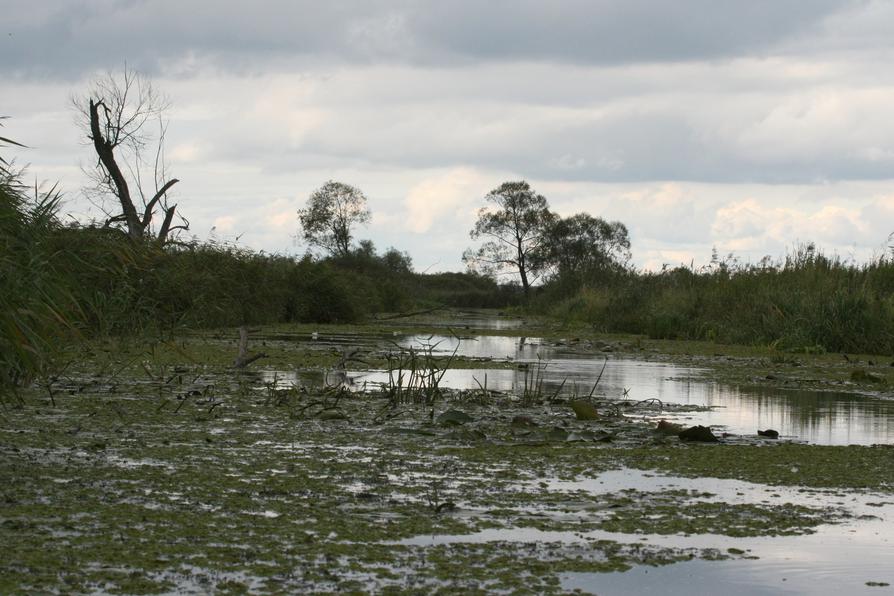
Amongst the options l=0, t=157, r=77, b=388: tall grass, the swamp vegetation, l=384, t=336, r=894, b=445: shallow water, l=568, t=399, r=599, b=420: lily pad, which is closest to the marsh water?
l=384, t=336, r=894, b=445: shallow water

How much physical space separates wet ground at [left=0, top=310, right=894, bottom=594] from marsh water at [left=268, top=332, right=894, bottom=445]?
0.10 metres

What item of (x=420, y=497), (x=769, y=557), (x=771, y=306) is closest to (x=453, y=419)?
(x=420, y=497)

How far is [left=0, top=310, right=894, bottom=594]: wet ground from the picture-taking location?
392 cm

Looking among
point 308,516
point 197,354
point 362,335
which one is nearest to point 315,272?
point 362,335

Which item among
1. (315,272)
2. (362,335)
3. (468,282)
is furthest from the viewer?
(468,282)

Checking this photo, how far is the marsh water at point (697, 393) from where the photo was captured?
848 cm

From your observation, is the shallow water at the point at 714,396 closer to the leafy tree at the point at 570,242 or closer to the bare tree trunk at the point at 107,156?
the bare tree trunk at the point at 107,156

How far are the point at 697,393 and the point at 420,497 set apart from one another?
650 centimetres

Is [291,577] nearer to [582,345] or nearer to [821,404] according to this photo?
[821,404]

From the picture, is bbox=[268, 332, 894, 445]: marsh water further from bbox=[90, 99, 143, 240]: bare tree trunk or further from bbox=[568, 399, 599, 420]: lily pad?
bbox=[90, 99, 143, 240]: bare tree trunk

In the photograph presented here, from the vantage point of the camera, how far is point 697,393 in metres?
11.2

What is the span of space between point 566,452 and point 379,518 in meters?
2.32

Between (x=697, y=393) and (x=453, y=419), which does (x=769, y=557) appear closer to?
(x=453, y=419)

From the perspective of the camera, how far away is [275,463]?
6082mm
